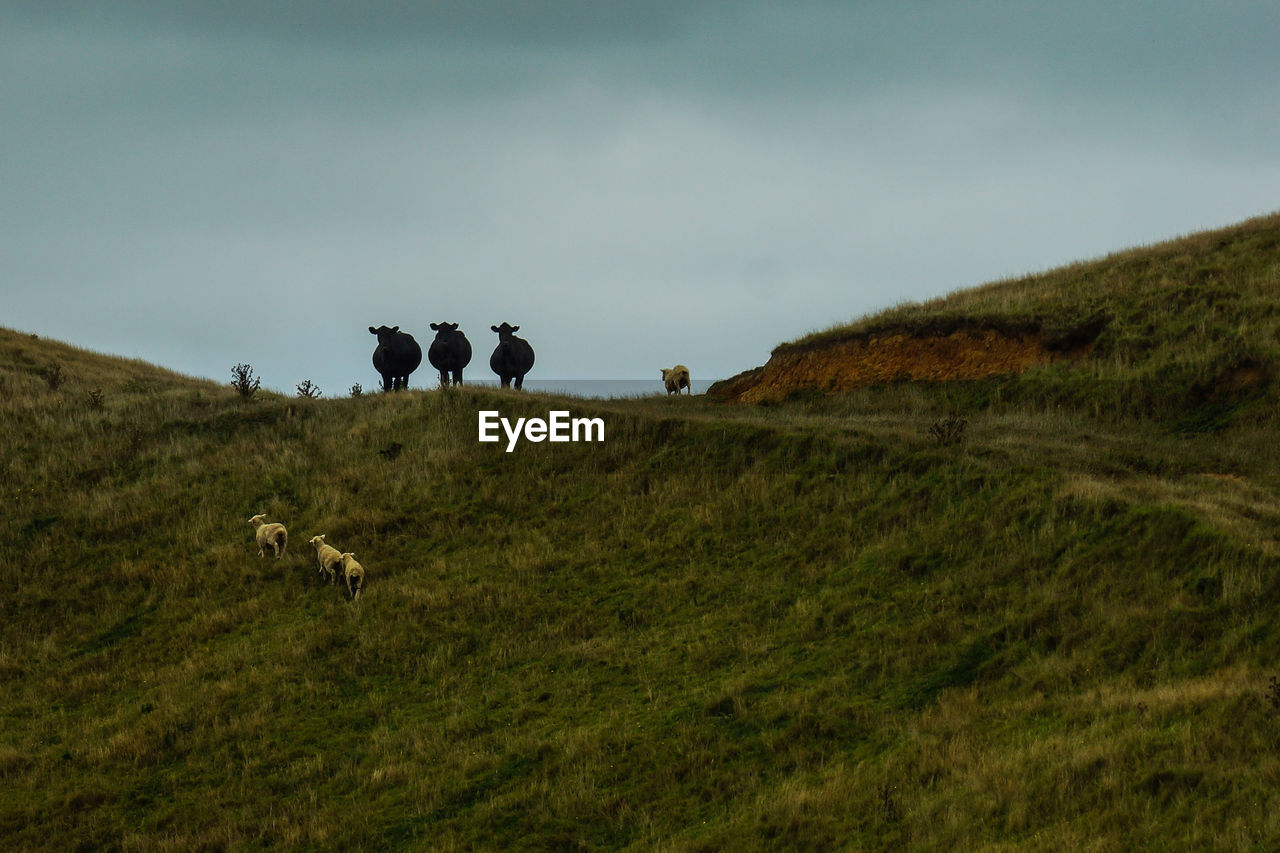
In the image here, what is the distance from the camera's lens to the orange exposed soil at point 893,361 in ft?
99.5

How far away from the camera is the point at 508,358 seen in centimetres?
3734

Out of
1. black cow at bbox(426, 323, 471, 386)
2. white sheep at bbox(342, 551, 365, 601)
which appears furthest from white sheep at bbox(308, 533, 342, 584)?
black cow at bbox(426, 323, 471, 386)

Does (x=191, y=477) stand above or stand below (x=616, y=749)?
above

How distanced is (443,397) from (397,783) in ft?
58.3

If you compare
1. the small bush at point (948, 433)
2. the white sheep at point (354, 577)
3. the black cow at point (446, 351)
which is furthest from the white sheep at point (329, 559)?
the black cow at point (446, 351)

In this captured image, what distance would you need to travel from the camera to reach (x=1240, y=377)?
82.9 ft

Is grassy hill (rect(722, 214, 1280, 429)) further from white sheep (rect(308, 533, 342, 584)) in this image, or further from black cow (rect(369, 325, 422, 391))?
white sheep (rect(308, 533, 342, 584))

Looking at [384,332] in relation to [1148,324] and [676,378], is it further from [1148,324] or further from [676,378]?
[1148,324]

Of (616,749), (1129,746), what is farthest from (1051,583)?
(616,749)

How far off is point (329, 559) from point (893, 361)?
A: 58.1 ft

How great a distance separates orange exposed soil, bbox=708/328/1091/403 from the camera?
3031 centimetres

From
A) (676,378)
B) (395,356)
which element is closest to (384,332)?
(395,356)

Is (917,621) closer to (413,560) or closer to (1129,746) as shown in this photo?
(1129,746)

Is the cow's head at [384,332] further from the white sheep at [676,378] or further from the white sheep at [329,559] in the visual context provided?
the white sheep at [329,559]
